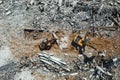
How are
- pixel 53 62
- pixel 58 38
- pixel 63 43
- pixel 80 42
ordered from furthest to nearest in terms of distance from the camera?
pixel 58 38 → pixel 63 43 → pixel 80 42 → pixel 53 62

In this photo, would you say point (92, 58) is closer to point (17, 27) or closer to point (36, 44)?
point (36, 44)

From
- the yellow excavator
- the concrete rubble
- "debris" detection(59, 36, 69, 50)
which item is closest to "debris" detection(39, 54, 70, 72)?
the concrete rubble

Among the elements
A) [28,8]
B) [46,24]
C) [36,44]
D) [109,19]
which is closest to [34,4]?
[28,8]

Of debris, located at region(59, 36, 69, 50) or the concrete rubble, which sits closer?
the concrete rubble

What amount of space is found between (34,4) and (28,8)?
1.27 feet

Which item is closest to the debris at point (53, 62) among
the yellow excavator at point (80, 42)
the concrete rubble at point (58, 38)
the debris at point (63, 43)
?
Result: the concrete rubble at point (58, 38)

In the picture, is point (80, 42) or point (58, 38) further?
point (58, 38)

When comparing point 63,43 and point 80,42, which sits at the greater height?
point 80,42

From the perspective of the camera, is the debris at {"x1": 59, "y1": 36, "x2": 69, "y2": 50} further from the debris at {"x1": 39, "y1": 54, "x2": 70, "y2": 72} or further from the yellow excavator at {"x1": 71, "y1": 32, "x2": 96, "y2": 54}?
the debris at {"x1": 39, "y1": 54, "x2": 70, "y2": 72}

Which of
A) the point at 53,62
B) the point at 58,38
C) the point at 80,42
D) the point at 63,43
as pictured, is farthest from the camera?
the point at 58,38

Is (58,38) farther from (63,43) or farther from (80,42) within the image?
(80,42)

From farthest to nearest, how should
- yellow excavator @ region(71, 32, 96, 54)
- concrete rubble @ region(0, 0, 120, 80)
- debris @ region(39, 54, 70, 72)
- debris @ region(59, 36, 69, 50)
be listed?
debris @ region(59, 36, 69, 50), yellow excavator @ region(71, 32, 96, 54), debris @ region(39, 54, 70, 72), concrete rubble @ region(0, 0, 120, 80)

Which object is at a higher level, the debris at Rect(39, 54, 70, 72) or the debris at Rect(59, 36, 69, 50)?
the debris at Rect(59, 36, 69, 50)

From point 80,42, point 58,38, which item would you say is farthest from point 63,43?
point 80,42
